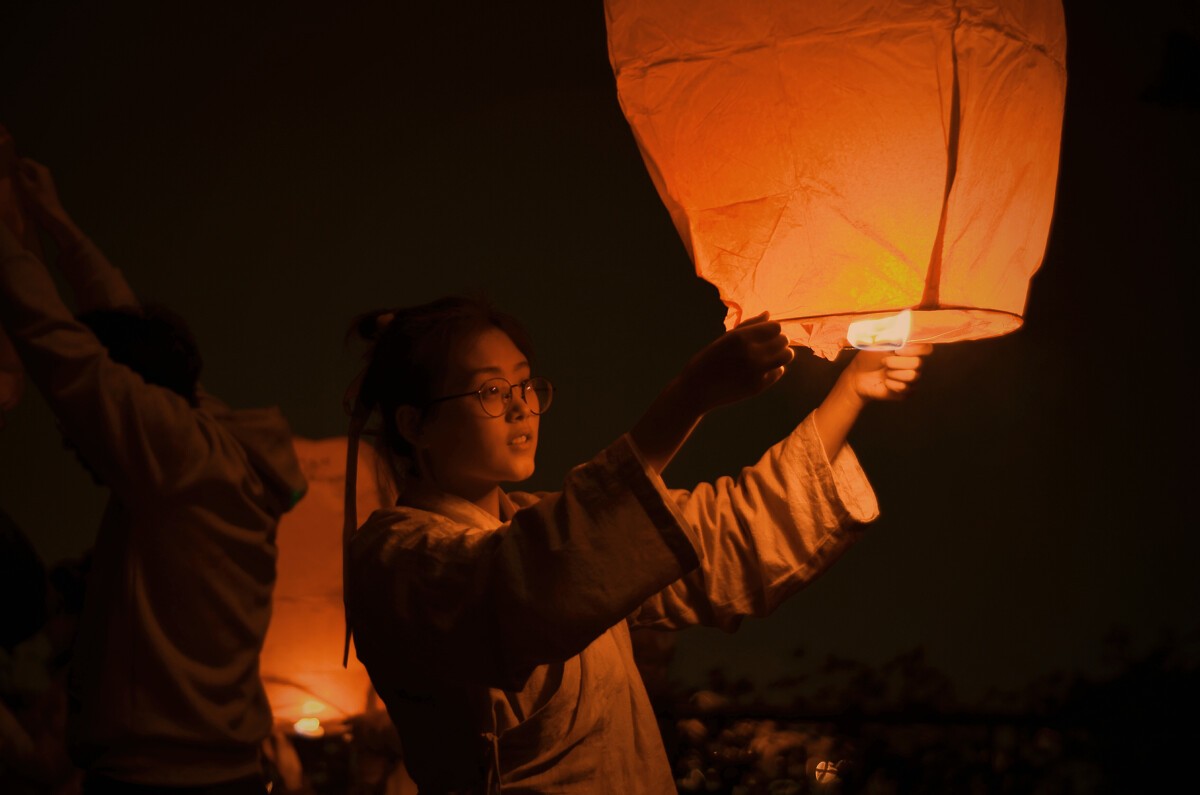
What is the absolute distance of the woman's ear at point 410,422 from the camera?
4.00 ft

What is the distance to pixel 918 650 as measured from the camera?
245 centimetres

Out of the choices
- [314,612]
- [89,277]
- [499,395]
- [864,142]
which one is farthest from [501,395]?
[314,612]

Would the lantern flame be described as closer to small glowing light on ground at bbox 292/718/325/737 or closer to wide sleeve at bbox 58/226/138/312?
wide sleeve at bbox 58/226/138/312

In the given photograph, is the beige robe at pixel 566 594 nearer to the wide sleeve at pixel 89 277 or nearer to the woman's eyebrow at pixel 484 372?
the woman's eyebrow at pixel 484 372

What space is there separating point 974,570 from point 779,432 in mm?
531

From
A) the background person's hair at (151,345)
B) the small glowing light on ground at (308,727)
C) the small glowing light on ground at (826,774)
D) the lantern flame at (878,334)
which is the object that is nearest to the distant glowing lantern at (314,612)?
the small glowing light on ground at (308,727)

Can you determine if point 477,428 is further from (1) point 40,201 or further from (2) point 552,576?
(1) point 40,201

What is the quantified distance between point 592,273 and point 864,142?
161 cm

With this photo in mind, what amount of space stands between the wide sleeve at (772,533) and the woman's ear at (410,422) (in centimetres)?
32

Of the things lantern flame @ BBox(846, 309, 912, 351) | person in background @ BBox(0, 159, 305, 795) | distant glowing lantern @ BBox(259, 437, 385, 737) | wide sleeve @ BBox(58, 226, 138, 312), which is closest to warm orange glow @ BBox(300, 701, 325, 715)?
distant glowing lantern @ BBox(259, 437, 385, 737)

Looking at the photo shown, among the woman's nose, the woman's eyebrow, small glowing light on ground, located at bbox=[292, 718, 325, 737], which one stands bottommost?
small glowing light on ground, located at bbox=[292, 718, 325, 737]

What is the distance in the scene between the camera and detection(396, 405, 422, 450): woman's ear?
48.0 inches

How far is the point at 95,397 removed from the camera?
1653mm

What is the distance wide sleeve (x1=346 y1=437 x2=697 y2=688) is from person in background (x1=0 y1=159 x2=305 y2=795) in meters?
0.94
